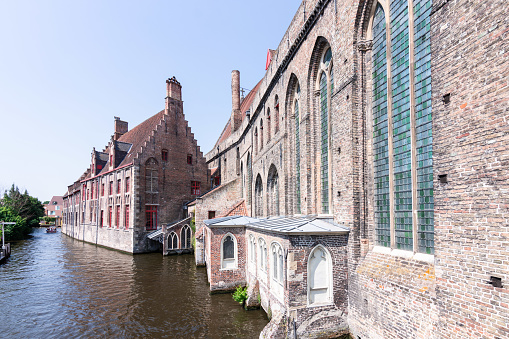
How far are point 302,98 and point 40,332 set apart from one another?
40.1 ft

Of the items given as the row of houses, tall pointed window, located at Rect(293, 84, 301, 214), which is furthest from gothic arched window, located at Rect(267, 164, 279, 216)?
tall pointed window, located at Rect(293, 84, 301, 214)

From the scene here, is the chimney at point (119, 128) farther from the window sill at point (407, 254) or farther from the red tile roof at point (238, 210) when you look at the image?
the window sill at point (407, 254)

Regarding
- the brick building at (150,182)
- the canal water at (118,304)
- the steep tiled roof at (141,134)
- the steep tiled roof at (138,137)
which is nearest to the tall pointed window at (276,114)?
the canal water at (118,304)

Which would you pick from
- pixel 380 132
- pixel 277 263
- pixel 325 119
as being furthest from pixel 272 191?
pixel 380 132

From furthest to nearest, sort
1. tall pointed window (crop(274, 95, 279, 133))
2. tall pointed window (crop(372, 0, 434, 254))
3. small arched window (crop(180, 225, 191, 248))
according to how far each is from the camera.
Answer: small arched window (crop(180, 225, 191, 248)), tall pointed window (crop(274, 95, 279, 133)), tall pointed window (crop(372, 0, 434, 254))

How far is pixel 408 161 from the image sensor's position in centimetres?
651

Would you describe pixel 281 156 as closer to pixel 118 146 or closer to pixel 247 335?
pixel 247 335

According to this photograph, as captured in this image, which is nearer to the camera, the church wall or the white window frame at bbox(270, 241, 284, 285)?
the church wall

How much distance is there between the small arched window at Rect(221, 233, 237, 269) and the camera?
1326cm

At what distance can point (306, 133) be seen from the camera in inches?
450

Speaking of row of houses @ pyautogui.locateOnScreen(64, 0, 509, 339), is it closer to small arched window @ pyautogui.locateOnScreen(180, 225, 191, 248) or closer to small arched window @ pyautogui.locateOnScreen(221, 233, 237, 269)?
small arched window @ pyautogui.locateOnScreen(221, 233, 237, 269)

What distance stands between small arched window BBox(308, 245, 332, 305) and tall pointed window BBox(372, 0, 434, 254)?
1.45m

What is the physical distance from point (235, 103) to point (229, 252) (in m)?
19.7

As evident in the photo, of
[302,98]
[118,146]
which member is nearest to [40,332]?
[302,98]
